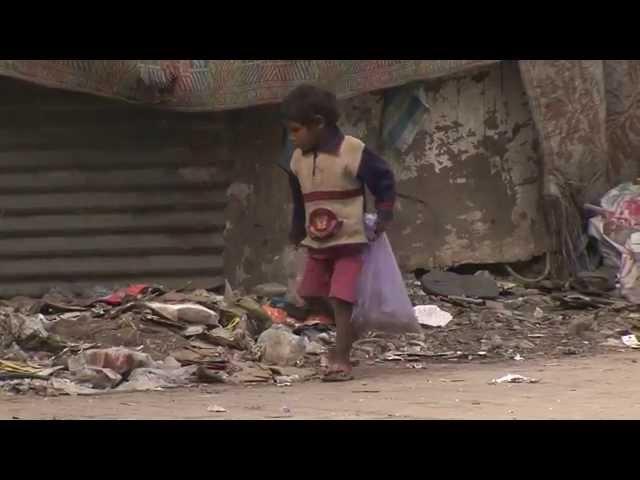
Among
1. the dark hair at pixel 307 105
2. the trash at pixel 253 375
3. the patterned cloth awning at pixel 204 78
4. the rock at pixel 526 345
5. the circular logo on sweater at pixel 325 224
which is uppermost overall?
the patterned cloth awning at pixel 204 78

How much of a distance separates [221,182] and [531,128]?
2.38m

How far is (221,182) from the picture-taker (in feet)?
30.8

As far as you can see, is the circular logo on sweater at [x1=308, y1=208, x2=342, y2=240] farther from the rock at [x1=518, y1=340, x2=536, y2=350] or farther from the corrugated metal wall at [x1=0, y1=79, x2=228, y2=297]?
the corrugated metal wall at [x1=0, y1=79, x2=228, y2=297]

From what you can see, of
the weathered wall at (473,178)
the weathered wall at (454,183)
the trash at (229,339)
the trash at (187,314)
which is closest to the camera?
the trash at (229,339)

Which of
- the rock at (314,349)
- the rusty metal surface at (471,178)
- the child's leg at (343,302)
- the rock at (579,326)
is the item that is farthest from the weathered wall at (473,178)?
the child's leg at (343,302)

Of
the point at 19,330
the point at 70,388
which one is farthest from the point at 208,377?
the point at 19,330

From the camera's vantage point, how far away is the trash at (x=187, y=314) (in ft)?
25.0

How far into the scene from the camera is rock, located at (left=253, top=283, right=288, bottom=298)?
920 cm

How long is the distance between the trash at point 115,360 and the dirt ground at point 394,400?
1.30 ft

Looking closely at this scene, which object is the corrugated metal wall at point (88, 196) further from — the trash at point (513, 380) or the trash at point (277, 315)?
the trash at point (513, 380)

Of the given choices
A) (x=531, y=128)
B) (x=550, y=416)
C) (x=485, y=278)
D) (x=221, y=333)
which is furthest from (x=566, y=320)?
(x=550, y=416)

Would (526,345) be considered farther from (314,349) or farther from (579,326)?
(314,349)

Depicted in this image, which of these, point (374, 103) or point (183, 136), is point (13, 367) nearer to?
point (183, 136)

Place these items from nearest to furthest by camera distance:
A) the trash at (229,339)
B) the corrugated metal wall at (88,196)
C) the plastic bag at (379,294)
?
the plastic bag at (379,294) < the trash at (229,339) < the corrugated metal wall at (88,196)
